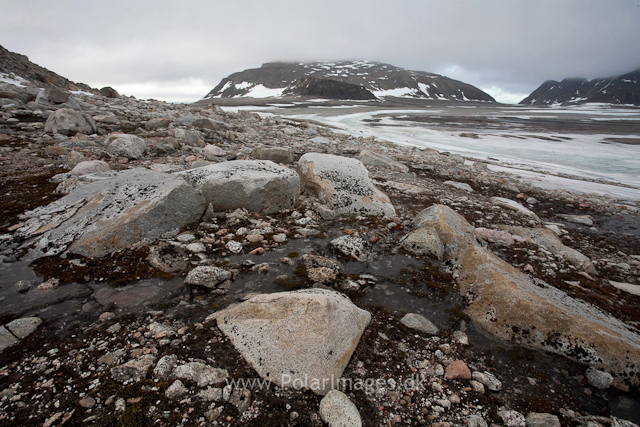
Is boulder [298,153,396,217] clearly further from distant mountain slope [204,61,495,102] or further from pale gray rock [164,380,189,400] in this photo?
distant mountain slope [204,61,495,102]

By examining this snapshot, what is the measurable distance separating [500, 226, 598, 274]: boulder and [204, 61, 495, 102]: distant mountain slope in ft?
397

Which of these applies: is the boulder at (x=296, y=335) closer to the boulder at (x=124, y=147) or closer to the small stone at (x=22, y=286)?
the small stone at (x=22, y=286)

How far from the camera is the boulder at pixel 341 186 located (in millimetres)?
6070

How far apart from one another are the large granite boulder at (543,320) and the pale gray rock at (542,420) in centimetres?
86

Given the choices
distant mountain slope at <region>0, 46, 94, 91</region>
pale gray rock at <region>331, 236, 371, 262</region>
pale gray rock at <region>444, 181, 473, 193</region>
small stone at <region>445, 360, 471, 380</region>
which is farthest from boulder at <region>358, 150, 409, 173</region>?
distant mountain slope at <region>0, 46, 94, 91</region>

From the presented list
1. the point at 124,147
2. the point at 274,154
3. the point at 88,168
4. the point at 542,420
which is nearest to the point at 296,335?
the point at 542,420

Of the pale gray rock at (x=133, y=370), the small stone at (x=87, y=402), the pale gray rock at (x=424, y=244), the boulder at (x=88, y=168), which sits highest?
the boulder at (x=88, y=168)

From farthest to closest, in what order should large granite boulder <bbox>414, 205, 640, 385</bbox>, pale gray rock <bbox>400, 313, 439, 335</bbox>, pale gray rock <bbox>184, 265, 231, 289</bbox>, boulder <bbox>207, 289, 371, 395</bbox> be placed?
pale gray rock <bbox>184, 265, 231, 289</bbox> → pale gray rock <bbox>400, 313, 439, 335</bbox> → large granite boulder <bbox>414, 205, 640, 385</bbox> → boulder <bbox>207, 289, 371, 395</bbox>

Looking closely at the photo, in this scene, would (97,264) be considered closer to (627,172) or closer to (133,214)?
(133,214)

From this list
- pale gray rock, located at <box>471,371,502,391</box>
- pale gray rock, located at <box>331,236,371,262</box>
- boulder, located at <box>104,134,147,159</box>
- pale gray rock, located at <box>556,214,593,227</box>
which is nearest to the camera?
pale gray rock, located at <box>471,371,502,391</box>

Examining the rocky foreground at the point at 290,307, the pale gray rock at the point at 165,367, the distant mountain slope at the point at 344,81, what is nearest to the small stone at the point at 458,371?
the rocky foreground at the point at 290,307

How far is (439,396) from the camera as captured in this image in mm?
2400

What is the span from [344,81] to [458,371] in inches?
5435

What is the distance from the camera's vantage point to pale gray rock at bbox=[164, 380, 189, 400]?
2.15 metres
